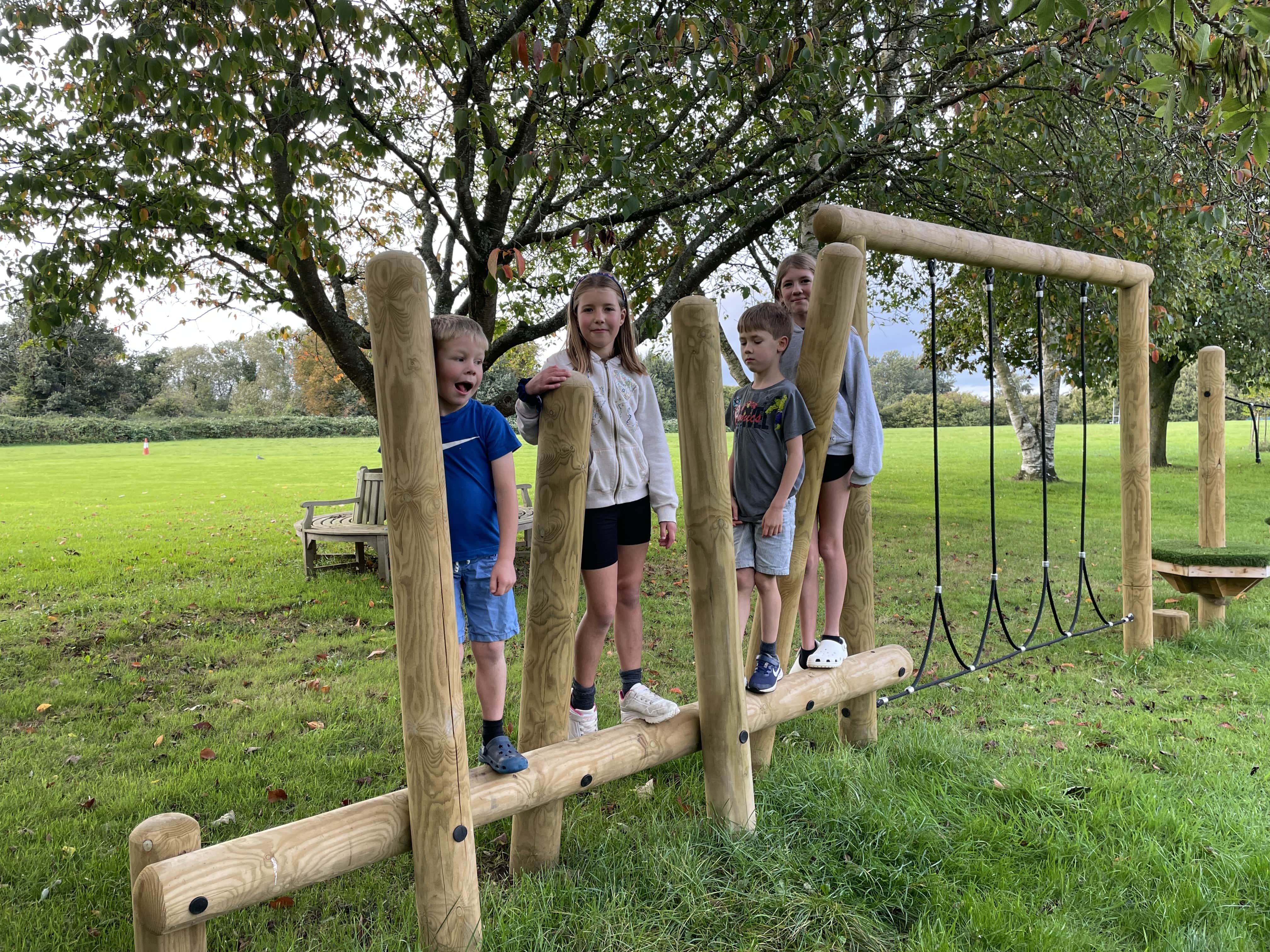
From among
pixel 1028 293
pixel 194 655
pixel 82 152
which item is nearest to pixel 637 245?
pixel 1028 293

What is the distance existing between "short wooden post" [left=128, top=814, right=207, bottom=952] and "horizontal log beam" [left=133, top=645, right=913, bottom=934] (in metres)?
0.02

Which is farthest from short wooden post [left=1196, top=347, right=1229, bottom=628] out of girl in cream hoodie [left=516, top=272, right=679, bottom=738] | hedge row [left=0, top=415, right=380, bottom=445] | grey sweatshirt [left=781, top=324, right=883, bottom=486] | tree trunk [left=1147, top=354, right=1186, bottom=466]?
hedge row [left=0, top=415, right=380, bottom=445]

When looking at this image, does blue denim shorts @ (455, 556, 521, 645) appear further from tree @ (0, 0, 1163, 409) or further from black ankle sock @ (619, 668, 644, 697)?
tree @ (0, 0, 1163, 409)

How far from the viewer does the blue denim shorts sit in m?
2.61

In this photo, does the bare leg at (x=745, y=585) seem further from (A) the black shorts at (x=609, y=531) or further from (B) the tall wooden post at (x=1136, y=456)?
(B) the tall wooden post at (x=1136, y=456)

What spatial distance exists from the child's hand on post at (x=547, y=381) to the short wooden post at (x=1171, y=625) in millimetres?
5056

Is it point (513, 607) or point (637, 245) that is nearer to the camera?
point (513, 607)

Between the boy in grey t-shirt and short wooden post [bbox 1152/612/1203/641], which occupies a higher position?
the boy in grey t-shirt

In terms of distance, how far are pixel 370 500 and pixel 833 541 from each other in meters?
5.66

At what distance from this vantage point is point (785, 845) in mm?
2900

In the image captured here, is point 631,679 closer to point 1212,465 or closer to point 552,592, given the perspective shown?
point 552,592

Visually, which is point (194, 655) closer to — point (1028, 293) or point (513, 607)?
point (513, 607)

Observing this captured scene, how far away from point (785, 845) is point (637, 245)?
6.45 metres

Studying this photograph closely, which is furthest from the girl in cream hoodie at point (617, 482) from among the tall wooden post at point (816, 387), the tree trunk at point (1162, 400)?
the tree trunk at point (1162, 400)
